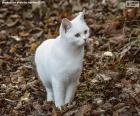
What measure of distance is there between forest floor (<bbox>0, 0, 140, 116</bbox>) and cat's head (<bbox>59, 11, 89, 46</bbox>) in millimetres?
647

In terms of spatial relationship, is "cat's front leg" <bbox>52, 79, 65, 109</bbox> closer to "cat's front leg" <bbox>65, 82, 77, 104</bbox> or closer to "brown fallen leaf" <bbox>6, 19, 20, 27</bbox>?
"cat's front leg" <bbox>65, 82, 77, 104</bbox>

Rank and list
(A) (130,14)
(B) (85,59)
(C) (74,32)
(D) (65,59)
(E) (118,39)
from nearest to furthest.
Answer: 1. (C) (74,32)
2. (D) (65,59)
3. (B) (85,59)
4. (E) (118,39)
5. (A) (130,14)

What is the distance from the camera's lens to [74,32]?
4836 millimetres

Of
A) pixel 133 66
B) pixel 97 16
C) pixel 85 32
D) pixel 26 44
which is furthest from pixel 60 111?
pixel 97 16

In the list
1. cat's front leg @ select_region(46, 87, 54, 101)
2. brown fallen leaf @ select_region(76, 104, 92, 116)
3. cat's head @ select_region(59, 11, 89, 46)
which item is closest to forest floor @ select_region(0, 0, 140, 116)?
brown fallen leaf @ select_region(76, 104, 92, 116)

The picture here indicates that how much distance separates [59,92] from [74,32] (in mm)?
651

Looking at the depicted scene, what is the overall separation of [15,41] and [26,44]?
0.90 feet

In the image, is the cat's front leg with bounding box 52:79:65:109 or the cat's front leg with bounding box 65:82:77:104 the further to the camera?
the cat's front leg with bounding box 65:82:77:104

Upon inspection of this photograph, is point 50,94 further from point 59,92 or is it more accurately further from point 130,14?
point 130,14

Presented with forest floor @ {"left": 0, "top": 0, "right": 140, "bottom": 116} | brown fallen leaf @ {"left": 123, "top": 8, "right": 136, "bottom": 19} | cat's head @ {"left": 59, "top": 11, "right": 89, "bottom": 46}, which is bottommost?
forest floor @ {"left": 0, "top": 0, "right": 140, "bottom": 116}

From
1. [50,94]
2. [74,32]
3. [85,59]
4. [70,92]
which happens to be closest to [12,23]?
[85,59]

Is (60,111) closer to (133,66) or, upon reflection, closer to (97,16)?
(133,66)

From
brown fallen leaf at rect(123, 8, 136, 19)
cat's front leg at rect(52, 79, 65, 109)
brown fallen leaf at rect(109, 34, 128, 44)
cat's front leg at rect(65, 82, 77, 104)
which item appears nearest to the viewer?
cat's front leg at rect(52, 79, 65, 109)

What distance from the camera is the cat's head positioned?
481 centimetres
